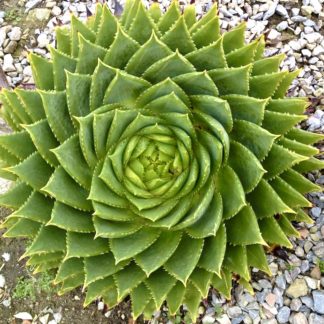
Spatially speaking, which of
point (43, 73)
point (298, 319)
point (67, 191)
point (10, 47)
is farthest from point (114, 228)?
point (10, 47)

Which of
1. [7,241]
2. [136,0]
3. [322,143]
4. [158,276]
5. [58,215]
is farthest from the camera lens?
[7,241]

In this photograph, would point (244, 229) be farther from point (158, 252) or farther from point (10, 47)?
point (10, 47)

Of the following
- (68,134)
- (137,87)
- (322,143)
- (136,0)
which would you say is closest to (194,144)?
(137,87)

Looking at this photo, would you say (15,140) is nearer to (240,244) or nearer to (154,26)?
(154,26)

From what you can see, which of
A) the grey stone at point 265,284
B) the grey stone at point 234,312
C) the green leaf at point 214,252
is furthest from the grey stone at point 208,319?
the green leaf at point 214,252

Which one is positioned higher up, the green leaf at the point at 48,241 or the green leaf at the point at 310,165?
the green leaf at the point at 48,241

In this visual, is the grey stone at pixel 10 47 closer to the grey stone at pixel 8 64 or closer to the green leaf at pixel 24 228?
the grey stone at pixel 8 64

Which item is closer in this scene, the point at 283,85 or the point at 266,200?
the point at 266,200
